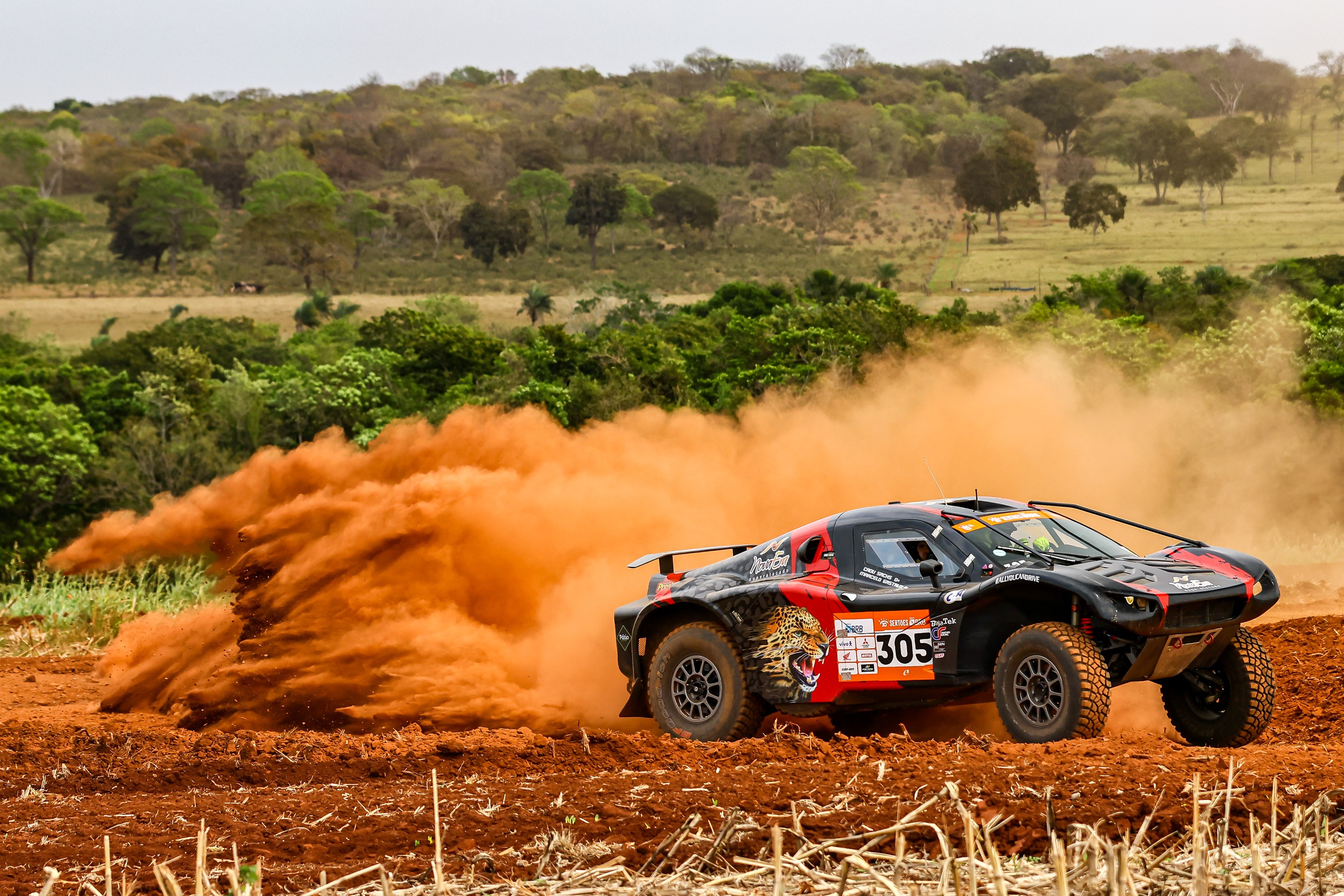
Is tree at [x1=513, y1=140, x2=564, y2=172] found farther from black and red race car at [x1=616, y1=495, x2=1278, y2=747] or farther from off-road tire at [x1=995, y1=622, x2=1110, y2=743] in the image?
off-road tire at [x1=995, y1=622, x2=1110, y2=743]

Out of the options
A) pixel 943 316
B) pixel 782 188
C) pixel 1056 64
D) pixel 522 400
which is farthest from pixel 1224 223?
pixel 1056 64

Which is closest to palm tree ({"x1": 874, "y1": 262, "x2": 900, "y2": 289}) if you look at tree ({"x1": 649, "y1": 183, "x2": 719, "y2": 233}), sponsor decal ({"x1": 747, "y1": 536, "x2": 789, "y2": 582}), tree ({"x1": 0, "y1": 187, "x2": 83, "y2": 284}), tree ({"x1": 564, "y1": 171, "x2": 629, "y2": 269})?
tree ({"x1": 649, "y1": 183, "x2": 719, "y2": 233})

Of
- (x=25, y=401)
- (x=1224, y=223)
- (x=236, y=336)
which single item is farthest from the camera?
(x=1224, y=223)

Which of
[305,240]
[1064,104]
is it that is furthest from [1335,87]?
[305,240]

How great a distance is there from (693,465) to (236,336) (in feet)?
150

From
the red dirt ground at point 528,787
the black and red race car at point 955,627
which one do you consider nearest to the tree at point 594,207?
the red dirt ground at point 528,787

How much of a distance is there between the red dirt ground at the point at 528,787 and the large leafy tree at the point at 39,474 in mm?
28143

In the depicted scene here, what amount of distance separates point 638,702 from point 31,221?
371 feet

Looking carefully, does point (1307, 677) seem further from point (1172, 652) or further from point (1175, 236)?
point (1175, 236)

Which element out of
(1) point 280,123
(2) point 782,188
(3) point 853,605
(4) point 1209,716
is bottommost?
(4) point 1209,716

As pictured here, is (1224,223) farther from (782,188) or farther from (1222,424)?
(1222,424)

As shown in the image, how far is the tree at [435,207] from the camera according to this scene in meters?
112

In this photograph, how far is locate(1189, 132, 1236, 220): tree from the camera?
321 ft

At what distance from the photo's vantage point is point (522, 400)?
115 feet
